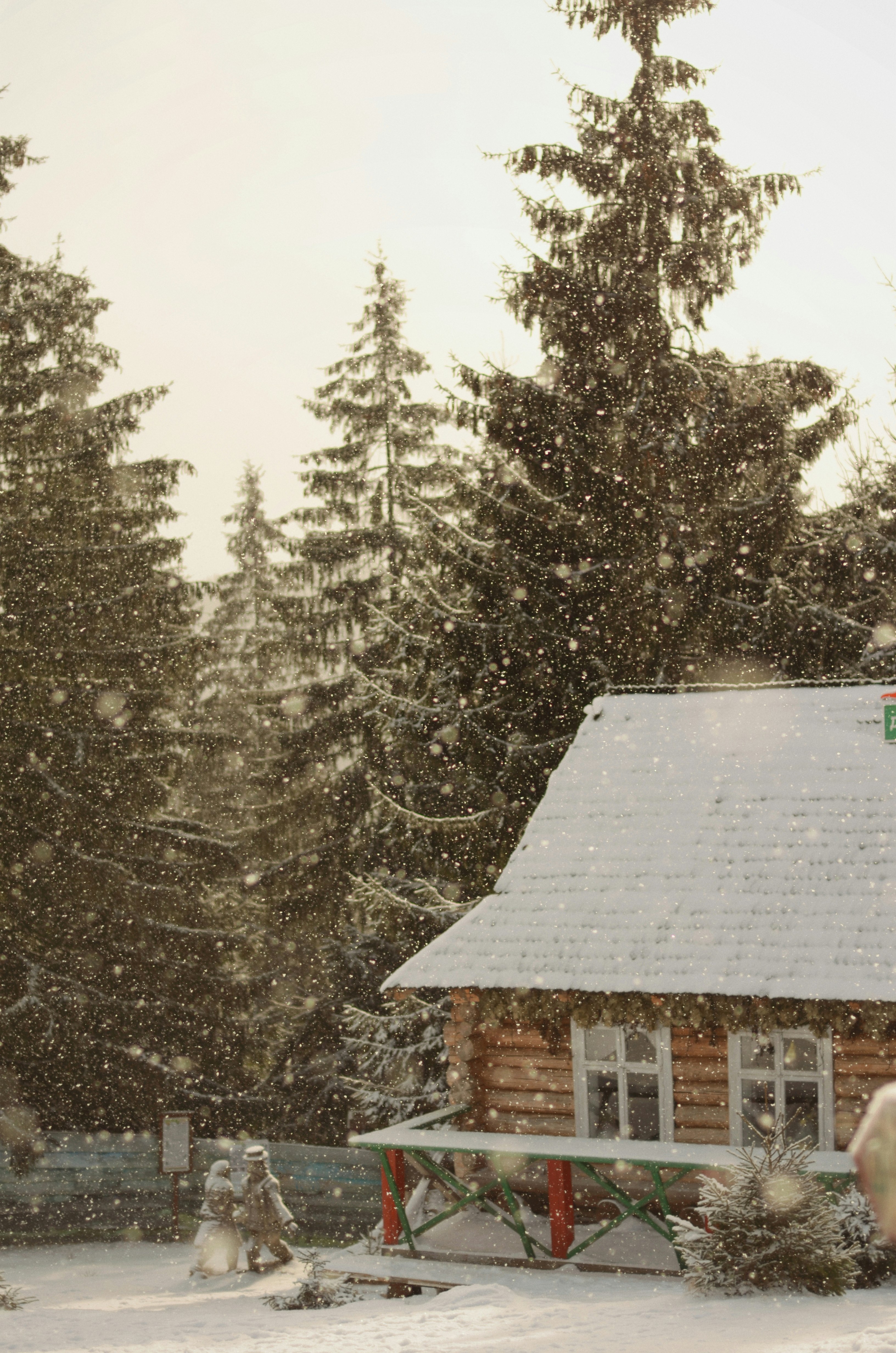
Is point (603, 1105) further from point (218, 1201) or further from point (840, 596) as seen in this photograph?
point (840, 596)

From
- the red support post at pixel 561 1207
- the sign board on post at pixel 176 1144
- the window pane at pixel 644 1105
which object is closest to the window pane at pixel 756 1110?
the window pane at pixel 644 1105

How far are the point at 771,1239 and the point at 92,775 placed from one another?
44.9 feet

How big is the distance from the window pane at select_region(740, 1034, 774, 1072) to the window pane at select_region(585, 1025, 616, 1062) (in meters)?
1.62

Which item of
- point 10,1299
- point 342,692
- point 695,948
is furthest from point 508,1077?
point 342,692

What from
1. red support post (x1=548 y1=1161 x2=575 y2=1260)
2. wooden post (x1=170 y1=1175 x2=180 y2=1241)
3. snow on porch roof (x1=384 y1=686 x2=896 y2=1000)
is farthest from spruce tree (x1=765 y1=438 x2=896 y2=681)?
wooden post (x1=170 y1=1175 x2=180 y2=1241)

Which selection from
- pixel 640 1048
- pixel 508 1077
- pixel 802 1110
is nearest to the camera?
pixel 802 1110

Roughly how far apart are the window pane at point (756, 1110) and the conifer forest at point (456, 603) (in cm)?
609

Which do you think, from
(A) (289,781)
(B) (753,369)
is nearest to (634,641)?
(B) (753,369)

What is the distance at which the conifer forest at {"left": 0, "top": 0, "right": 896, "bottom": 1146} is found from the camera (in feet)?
62.1

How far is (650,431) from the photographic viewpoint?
19250 mm

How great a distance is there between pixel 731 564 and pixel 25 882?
495 inches

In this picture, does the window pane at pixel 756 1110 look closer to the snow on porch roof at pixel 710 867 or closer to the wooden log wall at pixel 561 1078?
the wooden log wall at pixel 561 1078

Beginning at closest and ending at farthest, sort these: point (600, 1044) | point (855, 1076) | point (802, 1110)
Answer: point (855, 1076)
point (802, 1110)
point (600, 1044)

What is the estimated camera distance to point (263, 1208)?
13906 mm
